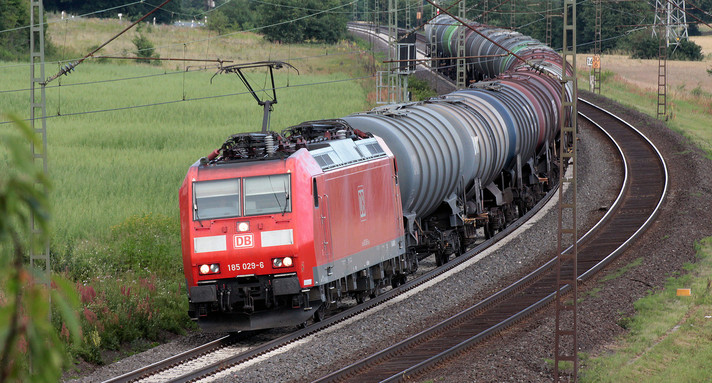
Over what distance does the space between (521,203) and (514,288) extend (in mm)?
9645

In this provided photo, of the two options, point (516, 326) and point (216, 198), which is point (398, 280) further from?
point (216, 198)

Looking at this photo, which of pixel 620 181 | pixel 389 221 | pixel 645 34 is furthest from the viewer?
pixel 645 34

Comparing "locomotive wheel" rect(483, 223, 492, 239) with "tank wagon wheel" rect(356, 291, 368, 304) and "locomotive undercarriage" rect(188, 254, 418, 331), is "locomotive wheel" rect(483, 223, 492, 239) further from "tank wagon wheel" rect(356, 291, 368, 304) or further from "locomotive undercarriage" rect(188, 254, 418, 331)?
"locomotive undercarriage" rect(188, 254, 418, 331)

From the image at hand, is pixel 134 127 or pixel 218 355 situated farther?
pixel 134 127

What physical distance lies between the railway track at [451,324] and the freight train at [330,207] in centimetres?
51

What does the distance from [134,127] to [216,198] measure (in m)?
29.3

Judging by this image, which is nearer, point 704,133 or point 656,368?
point 656,368

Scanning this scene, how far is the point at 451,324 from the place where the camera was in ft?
57.3

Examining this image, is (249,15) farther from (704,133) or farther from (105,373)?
(105,373)

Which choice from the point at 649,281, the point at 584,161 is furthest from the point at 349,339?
the point at 584,161

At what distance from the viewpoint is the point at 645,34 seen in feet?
293

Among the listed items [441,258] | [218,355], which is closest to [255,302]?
[218,355]

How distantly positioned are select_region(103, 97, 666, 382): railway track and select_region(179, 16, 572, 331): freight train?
51 centimetres

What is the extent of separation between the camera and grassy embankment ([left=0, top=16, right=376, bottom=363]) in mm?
18125
